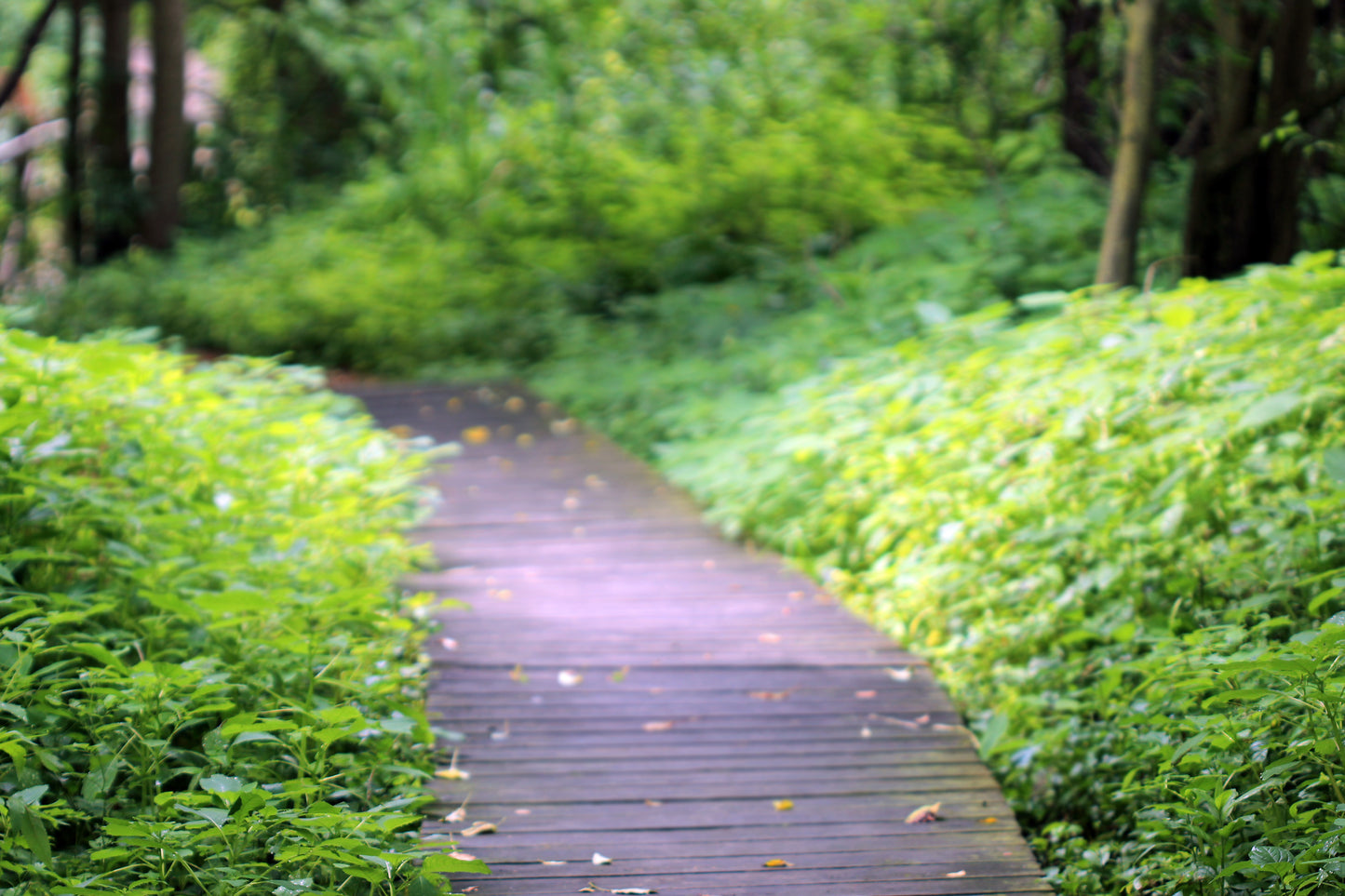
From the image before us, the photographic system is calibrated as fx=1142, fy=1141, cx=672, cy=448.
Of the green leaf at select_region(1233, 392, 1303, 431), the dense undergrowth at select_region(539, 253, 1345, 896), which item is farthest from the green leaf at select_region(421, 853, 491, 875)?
the green leaf at select_region(1233, 392, 1303, 431)

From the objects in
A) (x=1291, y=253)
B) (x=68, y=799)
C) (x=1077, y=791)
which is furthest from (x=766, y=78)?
(x=68, y=799)

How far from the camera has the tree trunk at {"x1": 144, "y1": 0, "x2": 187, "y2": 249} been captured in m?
15.9

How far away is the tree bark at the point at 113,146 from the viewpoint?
1725cm

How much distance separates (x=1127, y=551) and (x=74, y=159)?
18380 mm

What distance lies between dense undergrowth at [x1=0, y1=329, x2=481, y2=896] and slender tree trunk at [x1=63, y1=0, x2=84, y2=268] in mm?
15150

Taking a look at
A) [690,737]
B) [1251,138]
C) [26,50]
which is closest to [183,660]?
[690,737]

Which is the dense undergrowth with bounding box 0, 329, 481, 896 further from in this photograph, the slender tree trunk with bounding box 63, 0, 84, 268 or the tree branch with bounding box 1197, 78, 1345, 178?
the slender tree trunk with bounding box 63, 0, 84, 268

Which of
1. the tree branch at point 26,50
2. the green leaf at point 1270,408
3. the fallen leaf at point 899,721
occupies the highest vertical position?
the tree branch at point 26,50

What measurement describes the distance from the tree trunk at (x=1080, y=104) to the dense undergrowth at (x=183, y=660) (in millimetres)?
7354

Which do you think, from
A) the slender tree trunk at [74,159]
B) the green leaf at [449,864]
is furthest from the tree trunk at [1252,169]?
the slender tree trunk at [74,159]

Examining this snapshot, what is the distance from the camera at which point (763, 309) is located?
1038 cm

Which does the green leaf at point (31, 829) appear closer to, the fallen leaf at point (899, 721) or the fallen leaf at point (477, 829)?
the fallen leaf at point (477, 829)

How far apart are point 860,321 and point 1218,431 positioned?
4.70 metres

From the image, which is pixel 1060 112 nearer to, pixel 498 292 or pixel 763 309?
pixel 763 309
